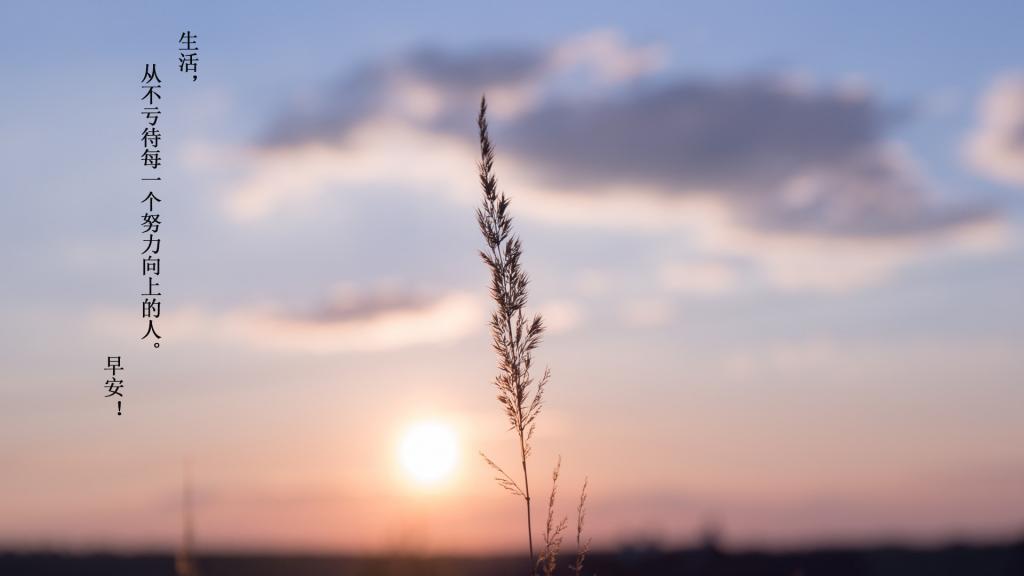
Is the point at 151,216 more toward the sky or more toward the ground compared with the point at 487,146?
more toward the sky

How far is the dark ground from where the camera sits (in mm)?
15484

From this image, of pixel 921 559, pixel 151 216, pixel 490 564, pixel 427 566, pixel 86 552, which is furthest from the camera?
pixel 86 552

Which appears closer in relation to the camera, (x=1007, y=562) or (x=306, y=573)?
(x=1007, y=562)

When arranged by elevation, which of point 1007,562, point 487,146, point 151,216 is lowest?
point 1007,562

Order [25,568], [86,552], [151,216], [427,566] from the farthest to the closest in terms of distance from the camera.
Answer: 1. [86,552]
2. [25,568]
3. [151,216]
4. [427,566]

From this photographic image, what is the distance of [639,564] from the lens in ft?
51.8

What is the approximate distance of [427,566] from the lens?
12375mm

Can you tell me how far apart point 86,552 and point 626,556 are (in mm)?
49764

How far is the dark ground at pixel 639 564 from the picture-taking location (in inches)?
610

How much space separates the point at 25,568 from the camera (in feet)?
182

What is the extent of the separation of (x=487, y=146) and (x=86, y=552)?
2313 inches

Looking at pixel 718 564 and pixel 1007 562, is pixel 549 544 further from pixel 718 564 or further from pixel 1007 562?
pixel 1007 562

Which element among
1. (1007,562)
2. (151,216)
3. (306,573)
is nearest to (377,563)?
(151,216)

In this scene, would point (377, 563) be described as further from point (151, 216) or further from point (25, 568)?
point (25, 568)
